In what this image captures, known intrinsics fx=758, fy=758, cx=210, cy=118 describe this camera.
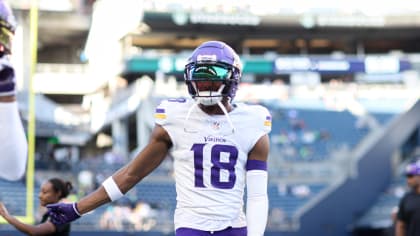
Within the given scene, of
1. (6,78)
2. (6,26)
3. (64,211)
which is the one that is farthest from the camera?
(64,211)

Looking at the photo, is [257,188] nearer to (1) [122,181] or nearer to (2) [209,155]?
(2) [209,155]

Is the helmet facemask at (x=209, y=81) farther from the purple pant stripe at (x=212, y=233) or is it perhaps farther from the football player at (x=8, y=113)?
the football player at (x=8, y=113)

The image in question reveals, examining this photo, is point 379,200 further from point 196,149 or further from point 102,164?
point 196,149

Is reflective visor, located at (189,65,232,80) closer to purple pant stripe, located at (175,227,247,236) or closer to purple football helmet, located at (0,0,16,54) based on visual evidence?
purple pant stripe, located at (175,227,247,236)

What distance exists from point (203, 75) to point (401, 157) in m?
14.5

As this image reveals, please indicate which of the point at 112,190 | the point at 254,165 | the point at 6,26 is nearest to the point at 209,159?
the point at 254,165

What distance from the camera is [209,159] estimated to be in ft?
10.4

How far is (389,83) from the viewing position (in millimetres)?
26891

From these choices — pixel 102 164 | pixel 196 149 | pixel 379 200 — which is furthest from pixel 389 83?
pixel 196 149

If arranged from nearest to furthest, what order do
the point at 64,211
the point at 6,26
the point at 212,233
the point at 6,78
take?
the point at 6,26 < the point at 6,78 < the point at 212,233 < the point at 64,211

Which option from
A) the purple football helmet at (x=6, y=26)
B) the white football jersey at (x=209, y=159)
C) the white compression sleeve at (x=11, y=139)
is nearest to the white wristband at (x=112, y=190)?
the white football jersey at (x=209, y=159)

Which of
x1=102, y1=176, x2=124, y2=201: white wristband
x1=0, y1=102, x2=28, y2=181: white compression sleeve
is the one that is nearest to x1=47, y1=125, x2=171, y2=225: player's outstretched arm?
x1=102, y1=176, x2=124, y2=201: white wristband

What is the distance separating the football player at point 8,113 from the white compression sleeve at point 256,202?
955mm

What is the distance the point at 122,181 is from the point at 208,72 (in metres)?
0.62
